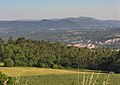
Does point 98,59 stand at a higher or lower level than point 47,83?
lower

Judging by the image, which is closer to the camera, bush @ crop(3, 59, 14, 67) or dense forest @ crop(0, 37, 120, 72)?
bush @ crop(3, 59, 14, 67)

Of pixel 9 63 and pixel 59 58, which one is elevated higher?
pixel 9 63

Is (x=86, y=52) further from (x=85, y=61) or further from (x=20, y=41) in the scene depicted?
(x=20, y=41)

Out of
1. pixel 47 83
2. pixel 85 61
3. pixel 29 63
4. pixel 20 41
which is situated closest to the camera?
pixel 47 83

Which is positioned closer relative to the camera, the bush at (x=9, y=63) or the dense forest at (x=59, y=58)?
the bush at (x=9, y=63)

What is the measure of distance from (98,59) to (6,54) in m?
18.5

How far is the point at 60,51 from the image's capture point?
249 feet

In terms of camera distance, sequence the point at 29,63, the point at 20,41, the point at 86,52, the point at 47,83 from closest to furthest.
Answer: the point at 47,83 < the point at 29,63 < the point at 86,52 < the point at 20,41

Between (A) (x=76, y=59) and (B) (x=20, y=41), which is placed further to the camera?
(B) (x=20, y=41)

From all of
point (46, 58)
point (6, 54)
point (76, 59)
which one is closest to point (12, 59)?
point (6, 54)

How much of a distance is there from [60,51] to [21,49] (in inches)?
379

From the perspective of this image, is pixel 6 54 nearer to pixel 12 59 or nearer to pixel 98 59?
pixel 12 59

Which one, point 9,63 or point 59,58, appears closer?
point 9,63

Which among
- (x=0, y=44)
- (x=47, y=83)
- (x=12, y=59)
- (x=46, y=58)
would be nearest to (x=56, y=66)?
(x=46, y=58)
